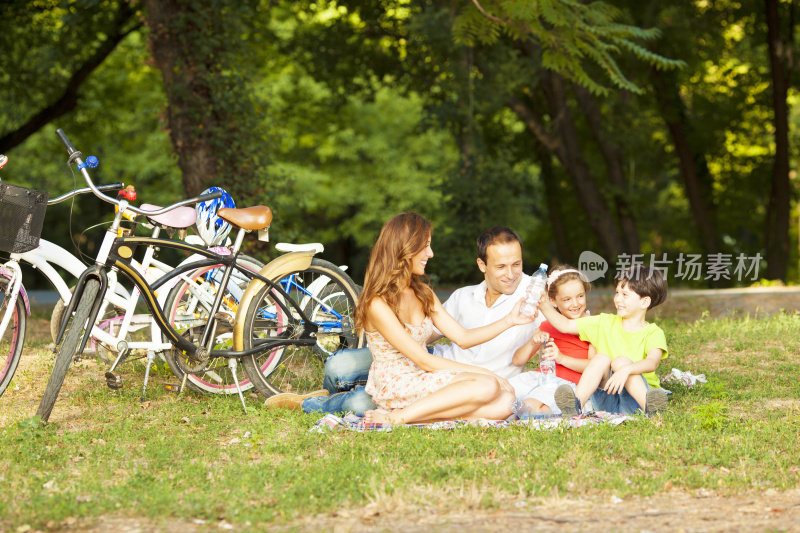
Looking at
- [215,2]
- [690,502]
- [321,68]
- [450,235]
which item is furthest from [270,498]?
[321,68]

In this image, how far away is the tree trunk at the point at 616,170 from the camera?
65.1ft

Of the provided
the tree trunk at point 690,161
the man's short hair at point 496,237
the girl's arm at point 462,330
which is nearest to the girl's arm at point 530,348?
the girl's arm at point 462,330

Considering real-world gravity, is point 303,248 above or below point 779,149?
below

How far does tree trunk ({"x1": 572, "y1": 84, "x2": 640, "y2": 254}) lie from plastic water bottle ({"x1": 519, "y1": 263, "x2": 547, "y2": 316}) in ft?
48.5

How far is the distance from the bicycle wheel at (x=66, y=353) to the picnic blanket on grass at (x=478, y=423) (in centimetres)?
156

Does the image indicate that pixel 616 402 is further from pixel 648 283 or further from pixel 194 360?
pixel 194 360

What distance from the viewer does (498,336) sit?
6.36m

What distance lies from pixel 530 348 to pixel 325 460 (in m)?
1.87

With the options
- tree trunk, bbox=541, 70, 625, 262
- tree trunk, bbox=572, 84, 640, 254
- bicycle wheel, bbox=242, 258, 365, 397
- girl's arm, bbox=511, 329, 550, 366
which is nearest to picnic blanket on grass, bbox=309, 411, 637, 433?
girl's arm, bbox=511, 329, 550, 366

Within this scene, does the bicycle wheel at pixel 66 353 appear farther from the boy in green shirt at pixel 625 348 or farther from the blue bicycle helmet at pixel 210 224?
the boy in green shirt at pixel 625 348

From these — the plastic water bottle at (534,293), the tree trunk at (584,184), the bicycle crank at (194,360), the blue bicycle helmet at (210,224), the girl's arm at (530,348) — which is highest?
the tree trunk at (584,184)

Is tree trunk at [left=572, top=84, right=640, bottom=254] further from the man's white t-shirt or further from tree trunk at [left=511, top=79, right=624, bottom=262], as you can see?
the man's white t-shirt

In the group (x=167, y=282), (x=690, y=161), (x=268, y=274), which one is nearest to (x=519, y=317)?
(x=268, y=274)

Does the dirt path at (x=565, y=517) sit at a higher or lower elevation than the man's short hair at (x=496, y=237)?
lower
